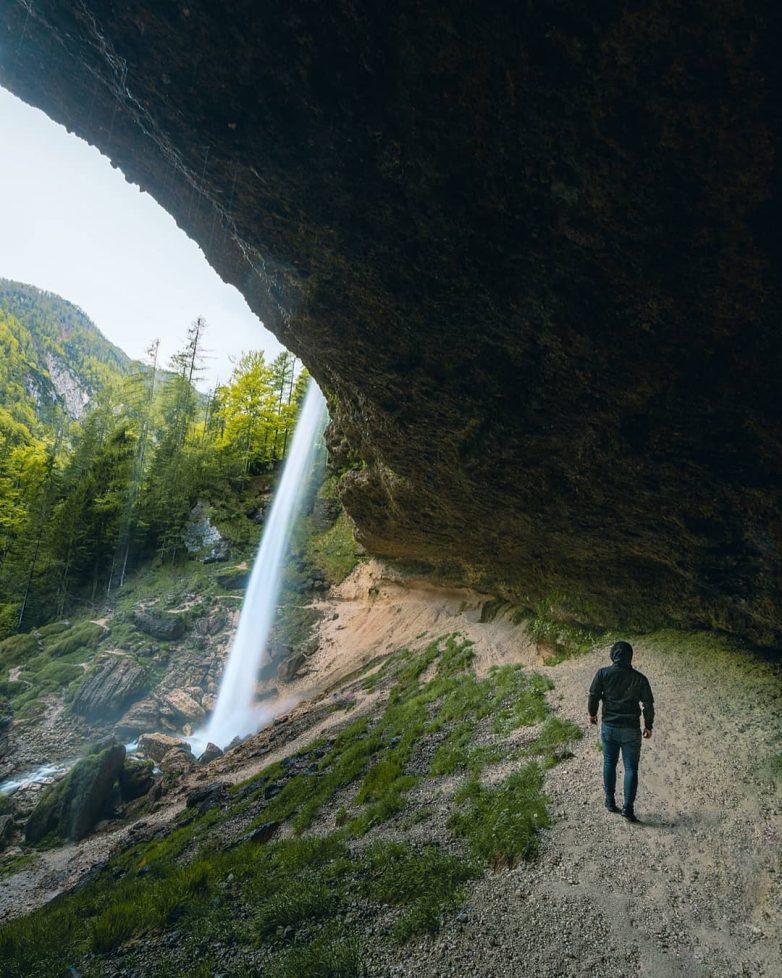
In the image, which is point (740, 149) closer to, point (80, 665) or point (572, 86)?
point (572, 86)

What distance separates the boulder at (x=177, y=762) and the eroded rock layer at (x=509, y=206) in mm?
14615

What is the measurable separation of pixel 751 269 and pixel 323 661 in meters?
22.7

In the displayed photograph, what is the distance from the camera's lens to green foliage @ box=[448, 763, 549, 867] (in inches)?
218

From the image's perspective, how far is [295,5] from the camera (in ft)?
12.3

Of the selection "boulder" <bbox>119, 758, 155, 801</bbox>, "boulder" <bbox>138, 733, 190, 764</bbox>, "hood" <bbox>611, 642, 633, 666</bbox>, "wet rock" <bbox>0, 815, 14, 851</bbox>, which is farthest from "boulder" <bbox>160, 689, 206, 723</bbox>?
"hood" <bbox>611, 642, 633, 666</bbox>

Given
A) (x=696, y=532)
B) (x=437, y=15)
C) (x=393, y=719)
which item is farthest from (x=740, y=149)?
(x=393, y=719)

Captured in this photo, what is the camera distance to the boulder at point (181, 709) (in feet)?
73.8

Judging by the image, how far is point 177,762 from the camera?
673 inches

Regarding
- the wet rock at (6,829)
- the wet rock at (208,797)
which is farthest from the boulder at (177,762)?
the wet rock at (6,829)

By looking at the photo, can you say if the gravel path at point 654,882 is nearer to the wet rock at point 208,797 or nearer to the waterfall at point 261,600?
the wet rock at point 208,797

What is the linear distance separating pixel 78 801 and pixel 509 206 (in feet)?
58.9

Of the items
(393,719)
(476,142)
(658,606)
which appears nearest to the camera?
(476,142)

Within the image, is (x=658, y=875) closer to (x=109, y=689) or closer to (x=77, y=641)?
(x=109, y=689)

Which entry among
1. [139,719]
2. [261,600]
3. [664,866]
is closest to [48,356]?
[261,600]
